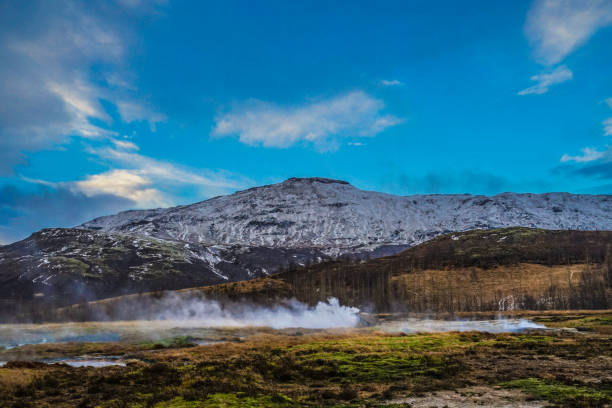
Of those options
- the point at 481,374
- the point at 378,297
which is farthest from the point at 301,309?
the point at 481,374

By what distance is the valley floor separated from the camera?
82.8 feet

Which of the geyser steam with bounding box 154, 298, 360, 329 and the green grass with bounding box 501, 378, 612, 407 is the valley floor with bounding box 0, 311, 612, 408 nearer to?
the green grass with bounding box 501, 378, 612, 407

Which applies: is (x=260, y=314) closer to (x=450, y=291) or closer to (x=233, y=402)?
(x=450, y=291)

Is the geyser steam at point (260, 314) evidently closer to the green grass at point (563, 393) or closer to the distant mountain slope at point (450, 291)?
the distant mountain slope at point (450, 291)

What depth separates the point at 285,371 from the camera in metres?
36.6

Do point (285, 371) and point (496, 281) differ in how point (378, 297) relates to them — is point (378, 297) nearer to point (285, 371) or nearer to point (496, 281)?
point (496, 281)

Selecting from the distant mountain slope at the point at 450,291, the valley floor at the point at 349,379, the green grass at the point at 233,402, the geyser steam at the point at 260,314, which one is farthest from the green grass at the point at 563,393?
the distant mountain slope at the point at 450,291

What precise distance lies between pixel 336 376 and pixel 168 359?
24.8m

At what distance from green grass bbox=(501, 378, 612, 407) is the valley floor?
56 mm

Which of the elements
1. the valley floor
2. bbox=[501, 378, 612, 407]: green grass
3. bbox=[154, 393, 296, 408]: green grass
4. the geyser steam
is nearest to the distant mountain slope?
the geyser steam

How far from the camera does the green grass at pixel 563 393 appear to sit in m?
22.0

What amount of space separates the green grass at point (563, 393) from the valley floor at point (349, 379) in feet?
0.18

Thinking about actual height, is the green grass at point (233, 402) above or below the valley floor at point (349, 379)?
above

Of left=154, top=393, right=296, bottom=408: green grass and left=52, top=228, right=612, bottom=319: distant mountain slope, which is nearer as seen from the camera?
left=154, top=393, right=296, bottom=408: green grass
